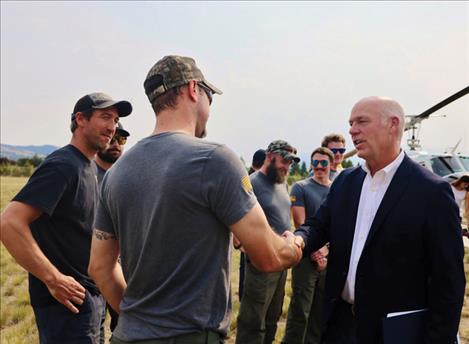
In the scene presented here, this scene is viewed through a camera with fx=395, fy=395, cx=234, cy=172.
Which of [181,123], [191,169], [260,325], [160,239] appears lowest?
[260,325]

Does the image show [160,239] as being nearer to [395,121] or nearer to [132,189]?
[132,189]

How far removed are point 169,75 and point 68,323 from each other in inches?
70.3

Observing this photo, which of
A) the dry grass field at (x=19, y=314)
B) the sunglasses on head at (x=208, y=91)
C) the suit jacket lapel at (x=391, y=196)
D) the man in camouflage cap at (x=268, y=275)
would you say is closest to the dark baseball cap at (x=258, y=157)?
the man in camouflage cap at (x=268, y=275)

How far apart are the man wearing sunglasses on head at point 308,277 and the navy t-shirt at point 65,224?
268cm

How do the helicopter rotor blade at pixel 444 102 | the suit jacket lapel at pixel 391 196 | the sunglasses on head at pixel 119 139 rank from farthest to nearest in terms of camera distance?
the helicopter rotor blade at pixel 444 102 < the sunglasses on head at pixel 119 139 < the suit jacket lapel at pixel 391 196

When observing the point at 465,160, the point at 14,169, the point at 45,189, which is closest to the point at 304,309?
the point at 45,189

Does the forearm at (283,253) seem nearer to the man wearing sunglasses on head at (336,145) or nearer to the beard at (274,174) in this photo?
the beard at (274,174)

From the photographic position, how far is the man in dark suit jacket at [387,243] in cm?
217

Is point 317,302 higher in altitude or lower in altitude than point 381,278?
lower

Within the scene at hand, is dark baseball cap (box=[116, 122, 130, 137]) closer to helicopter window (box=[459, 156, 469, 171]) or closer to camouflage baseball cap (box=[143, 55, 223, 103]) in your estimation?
camouflage baseball cap (box=[143, 55, 223, 103])

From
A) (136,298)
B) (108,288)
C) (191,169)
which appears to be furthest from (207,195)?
(108,288)

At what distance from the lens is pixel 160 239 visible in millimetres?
1672

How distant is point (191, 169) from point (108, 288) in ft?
2.95

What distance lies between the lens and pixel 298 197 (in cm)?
505
